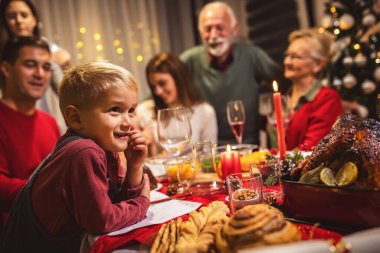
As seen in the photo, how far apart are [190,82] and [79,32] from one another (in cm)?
210

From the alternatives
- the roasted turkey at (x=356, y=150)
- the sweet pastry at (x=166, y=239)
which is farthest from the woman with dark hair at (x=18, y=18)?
the roasted turkey at (x=356, y=150)

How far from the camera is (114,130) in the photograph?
1.11 meters

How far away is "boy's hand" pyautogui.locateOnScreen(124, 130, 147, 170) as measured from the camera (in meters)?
1.20

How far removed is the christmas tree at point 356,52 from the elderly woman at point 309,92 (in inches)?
27.1

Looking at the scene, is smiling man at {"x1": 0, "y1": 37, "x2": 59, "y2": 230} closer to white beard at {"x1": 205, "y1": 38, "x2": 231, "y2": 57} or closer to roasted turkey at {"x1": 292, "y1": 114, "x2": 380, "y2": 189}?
white beard at {"x1": 205, "y1": 38, "x2": 231, "y2": 57}

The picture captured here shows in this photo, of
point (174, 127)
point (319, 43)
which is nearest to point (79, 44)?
point (319, 43)

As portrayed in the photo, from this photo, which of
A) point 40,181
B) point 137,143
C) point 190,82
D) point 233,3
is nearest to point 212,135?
point 190,82

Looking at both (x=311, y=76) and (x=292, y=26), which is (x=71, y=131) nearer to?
(x=311, y=76)

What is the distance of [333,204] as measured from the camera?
84 cm

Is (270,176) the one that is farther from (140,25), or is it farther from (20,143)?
(140,25)

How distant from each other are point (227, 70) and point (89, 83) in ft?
7.38

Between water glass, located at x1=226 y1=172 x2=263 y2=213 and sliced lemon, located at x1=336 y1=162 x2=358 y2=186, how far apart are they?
0.75 ft

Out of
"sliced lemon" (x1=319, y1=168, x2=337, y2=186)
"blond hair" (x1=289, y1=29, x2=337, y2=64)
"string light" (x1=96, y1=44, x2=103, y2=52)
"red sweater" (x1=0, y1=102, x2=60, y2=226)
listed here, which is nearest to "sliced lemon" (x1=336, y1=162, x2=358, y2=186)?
"sliced lemon" (x1=319, y1=168, x2=337, y2=186)

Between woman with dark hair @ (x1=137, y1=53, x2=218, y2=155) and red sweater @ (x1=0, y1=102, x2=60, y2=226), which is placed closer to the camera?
red sweater @ (x1=0, y1=102, x2=60, y2=226)
